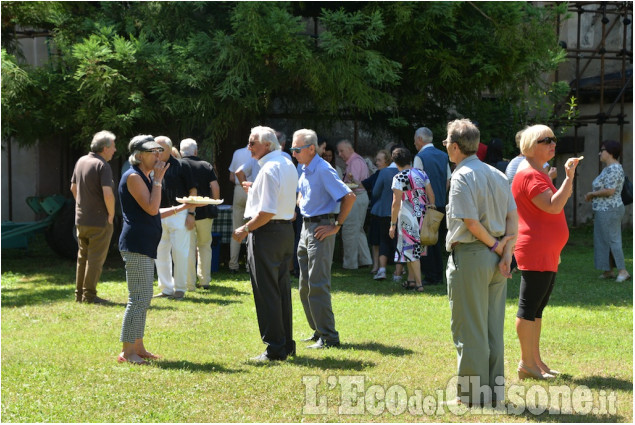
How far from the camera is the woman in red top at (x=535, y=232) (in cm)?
598

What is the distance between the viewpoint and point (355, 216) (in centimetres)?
1297

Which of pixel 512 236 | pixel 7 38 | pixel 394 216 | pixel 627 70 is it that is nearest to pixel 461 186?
pixel 512 236

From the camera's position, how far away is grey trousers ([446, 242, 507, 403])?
5.37m

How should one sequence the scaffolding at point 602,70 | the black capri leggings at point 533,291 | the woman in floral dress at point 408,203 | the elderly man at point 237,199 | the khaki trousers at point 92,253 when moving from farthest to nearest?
the scaffolding at point 602,70
the elderly man at point 237,199
the woman in floral dress at point 408,203
the khaki trousers at point 92,253
the black capri leggings at point 533,291

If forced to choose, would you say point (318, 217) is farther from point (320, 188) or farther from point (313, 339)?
point (313, 339)

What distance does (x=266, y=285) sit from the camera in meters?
6.86

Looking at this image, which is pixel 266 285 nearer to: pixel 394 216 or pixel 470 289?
pixel 470 289

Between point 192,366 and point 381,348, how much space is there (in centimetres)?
169

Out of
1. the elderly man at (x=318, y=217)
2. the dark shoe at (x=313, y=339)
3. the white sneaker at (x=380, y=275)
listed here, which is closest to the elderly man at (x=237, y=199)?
the white sneaker at (x=380, y=275)

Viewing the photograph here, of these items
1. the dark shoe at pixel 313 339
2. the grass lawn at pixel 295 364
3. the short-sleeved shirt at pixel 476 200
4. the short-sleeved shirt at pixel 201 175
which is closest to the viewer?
the short-sleeved shirt at pixel 476 200

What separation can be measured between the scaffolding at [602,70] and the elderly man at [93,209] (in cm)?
1215

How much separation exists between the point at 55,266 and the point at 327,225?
311 inches

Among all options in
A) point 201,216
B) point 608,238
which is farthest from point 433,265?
point 201,216

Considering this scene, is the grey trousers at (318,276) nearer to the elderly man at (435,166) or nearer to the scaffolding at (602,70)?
the elderly man at (435,166)
